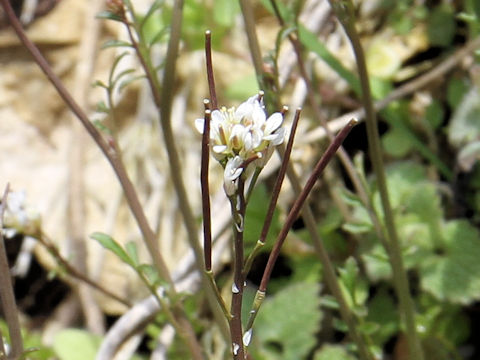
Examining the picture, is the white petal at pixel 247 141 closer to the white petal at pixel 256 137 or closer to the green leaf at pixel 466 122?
the white petal at pixel 256 137

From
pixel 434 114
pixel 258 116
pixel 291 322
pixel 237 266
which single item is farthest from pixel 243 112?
pixel 434 114

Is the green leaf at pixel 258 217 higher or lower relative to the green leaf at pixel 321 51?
lower

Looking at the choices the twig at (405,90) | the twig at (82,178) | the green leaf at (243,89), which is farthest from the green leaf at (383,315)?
the twig at (82,178)

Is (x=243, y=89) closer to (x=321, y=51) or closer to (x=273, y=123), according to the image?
(x=321, y=51)

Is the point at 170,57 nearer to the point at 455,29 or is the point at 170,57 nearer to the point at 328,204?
the point at 328,204

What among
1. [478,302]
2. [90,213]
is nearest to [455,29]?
[478,302]

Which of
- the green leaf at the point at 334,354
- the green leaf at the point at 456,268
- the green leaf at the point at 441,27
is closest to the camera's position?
the green leaf at the point at 334,354

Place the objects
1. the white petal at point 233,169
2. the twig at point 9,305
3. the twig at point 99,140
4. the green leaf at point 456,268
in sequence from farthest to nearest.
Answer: the green leaf at point 456,268 < the twig at point 99,140 < the twig at point 9,305 < the white petal at point 233,169
